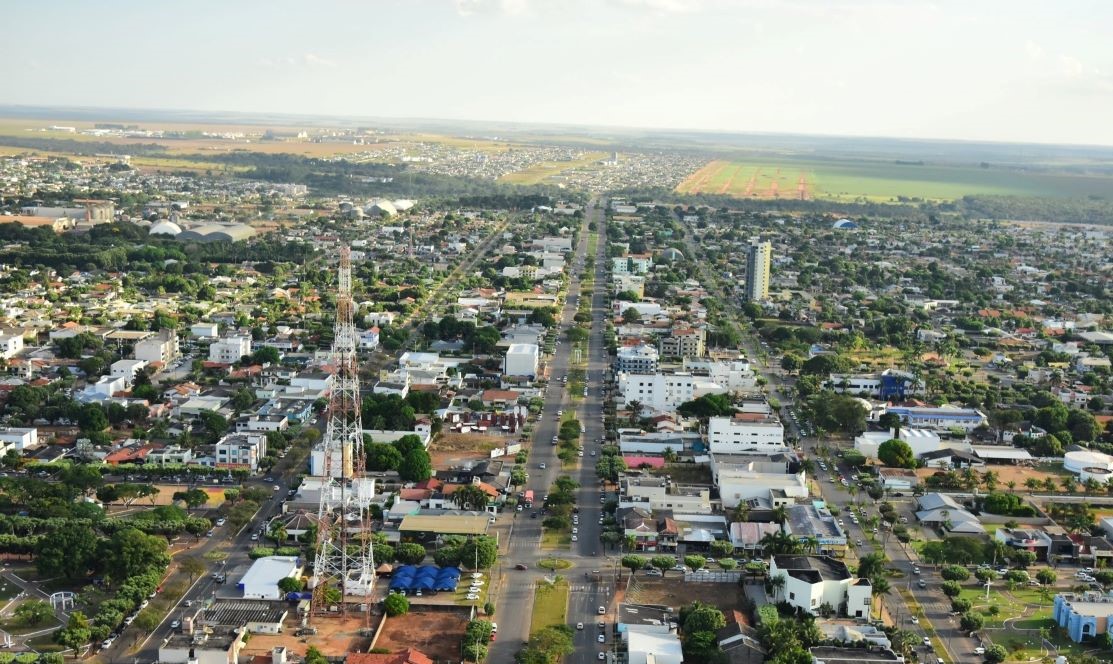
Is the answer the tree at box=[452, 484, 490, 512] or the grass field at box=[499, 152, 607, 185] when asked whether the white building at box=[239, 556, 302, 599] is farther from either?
the grass field at box=[499, 152, 607, 185]

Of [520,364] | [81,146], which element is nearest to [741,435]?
[520,364]

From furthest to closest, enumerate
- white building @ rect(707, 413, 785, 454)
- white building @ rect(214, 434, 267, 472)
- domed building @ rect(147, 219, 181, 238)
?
domed building @ rect(147, 219, 181, 238) → white building @ rect(707, 413, 785, 454) → white building @ rect(214, 434, 267, 472)

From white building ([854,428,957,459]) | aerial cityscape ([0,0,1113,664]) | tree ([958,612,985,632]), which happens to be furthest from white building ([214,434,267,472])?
tree ([958,612,985,632])

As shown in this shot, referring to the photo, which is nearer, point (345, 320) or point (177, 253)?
point (345, 320)

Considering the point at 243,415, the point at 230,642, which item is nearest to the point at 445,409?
the point at 243,415

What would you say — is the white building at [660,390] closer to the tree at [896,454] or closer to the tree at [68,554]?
the tree at [896,454]

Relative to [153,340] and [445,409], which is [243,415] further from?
[153,340]

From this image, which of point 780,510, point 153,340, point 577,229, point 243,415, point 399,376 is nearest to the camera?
point 780,510

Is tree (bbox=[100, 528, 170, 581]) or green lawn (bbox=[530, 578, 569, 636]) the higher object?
tree (bbox=[100, 528, 170, 581])
